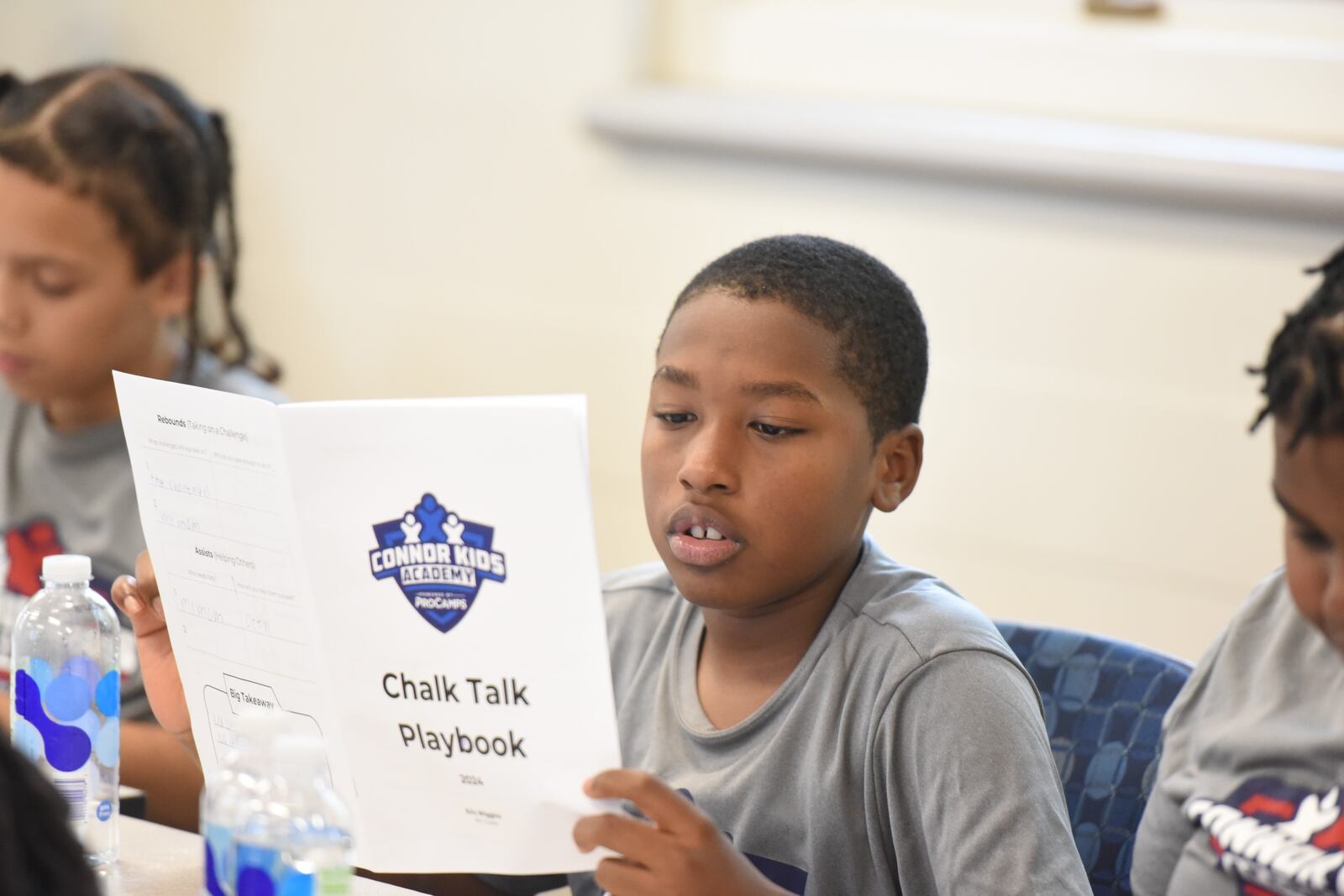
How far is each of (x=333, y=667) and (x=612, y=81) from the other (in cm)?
154

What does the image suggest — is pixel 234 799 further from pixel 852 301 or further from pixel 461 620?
pixel 852 301

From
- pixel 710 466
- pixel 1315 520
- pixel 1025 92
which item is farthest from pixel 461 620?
pixel 1025 92

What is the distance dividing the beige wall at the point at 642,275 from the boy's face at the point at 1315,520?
1.08m

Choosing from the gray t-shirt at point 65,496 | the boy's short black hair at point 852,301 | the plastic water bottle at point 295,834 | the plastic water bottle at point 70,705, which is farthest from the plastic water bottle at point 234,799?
the gray t-shirt at point 65,496

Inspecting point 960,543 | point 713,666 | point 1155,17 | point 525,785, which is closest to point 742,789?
point 713,666

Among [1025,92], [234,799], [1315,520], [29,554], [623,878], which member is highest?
[1025,92]

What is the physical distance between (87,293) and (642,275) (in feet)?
2.74

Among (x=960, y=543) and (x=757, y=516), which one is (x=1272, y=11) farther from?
(x=757, y=516)

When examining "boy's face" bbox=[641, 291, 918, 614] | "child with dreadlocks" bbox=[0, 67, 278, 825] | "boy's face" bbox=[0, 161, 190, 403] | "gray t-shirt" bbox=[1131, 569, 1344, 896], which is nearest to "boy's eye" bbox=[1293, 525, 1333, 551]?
"gray t-shirt" bbox=[1131, 569, 1344, 896]

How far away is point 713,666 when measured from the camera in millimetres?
1317

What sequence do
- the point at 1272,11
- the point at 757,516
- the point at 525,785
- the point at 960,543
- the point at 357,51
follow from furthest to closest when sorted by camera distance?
1. the point at 357,51
2. the point at 960,543
3. the point at 1272,11
4. the point at 757,516
5. the point at 525,785

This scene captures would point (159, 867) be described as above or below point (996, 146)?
below

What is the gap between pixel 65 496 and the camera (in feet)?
6.10

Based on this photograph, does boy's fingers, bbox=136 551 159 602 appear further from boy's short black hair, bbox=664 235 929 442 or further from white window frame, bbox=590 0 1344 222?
white window frame, bbox=590 0 1344 222
